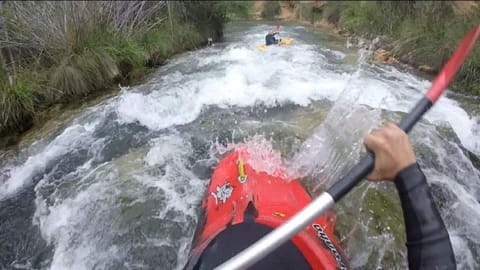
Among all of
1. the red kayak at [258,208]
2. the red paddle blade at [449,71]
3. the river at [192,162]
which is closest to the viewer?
the red paddle blade at [449,71]

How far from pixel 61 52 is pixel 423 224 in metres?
5.19

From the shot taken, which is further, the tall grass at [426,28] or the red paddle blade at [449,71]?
the tall grass at [426,28]

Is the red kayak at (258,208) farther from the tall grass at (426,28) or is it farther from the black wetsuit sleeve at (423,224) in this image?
the tall grass at (426,28)

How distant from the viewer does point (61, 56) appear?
5344 mm

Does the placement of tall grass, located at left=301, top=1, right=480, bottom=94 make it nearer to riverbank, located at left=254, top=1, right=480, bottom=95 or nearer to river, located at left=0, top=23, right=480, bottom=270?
riverbank, located at left=254, top=1, right=480, bottom=95

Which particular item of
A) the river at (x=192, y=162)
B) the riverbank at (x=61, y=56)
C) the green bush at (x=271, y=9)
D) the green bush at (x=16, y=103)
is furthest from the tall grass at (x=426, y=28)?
the green bush at (x=271, y=9)

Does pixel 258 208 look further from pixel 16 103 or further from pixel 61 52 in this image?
pixel 61 52

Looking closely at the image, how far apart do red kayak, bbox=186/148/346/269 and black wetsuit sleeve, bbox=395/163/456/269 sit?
24.0 inches

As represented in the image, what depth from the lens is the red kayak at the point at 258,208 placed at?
178 centimetres

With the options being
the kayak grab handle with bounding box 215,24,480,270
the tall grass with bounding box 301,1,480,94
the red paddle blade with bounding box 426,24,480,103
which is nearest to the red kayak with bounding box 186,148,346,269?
the kayak grab handle with bounding box 215,24,480,270

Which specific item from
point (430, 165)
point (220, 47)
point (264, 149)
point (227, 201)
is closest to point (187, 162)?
point (264, 149)

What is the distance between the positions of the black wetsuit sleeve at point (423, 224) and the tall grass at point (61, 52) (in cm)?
423

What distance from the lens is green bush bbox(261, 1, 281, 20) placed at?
18422 millimetres

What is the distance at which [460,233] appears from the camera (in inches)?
110
